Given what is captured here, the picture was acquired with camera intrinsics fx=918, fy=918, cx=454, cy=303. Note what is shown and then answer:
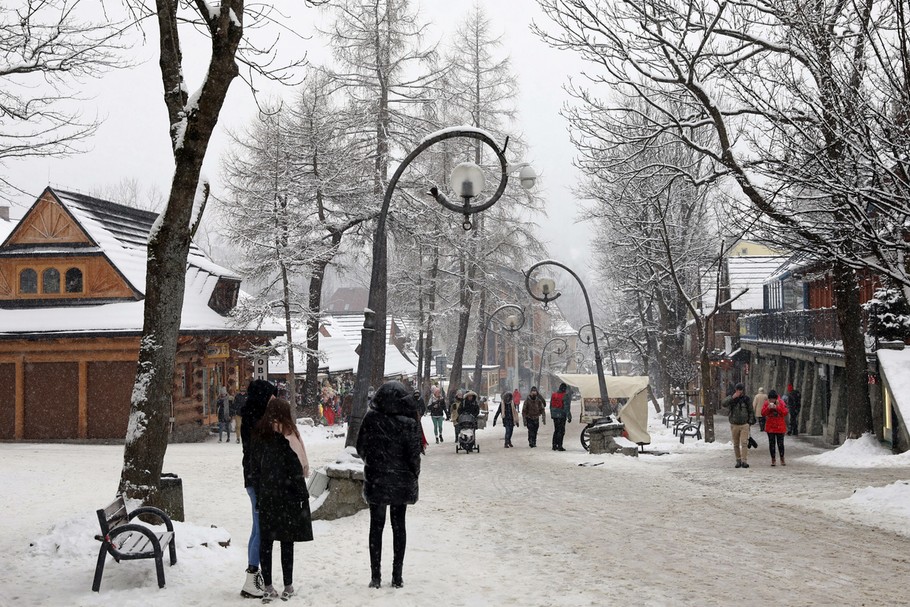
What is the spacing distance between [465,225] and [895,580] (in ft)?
26.7

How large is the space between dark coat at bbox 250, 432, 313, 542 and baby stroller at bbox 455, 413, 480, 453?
16.5m

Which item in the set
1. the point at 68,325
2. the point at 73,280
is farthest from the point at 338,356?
the point at 68,325

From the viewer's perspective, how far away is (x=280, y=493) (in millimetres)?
7262

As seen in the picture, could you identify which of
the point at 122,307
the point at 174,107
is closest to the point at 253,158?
the point at 122,307

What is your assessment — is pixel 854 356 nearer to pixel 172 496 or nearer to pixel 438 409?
pixel 438 409

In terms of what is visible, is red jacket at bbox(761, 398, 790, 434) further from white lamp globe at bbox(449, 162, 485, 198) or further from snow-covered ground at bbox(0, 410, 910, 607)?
white lamp globe at bbox(449, 162, 485, 198)

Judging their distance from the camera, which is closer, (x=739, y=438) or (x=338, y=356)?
(x=739, y=438)

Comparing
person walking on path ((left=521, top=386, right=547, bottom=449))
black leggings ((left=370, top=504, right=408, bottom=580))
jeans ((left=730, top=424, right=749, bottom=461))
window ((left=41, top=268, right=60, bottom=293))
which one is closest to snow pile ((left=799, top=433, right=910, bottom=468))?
jeans ((left=730, top=424, right=749, bottom=461))

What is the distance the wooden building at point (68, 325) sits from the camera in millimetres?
26719

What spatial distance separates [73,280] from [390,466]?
2287 cm

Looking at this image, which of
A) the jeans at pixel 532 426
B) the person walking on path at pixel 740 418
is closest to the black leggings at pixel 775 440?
the person walking on path at pixel 740 418

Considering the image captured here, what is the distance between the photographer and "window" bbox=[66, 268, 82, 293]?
91.0ft

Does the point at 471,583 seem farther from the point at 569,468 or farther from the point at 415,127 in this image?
the point at 415,127

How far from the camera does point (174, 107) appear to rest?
375 inches
